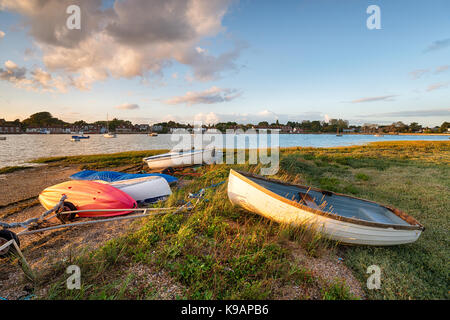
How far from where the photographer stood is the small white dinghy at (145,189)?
23.3 ft

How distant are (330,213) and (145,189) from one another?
613cm

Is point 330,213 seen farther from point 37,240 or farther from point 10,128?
point 10,128

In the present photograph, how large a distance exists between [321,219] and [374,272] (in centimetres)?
133

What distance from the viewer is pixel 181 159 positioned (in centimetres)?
1384

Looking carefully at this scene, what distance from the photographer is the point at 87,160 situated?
707 inches

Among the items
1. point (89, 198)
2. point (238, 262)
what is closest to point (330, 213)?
point (238, 262)

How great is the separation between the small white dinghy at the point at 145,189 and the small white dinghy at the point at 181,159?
5801mm

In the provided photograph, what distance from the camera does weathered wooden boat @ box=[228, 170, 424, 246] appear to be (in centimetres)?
441

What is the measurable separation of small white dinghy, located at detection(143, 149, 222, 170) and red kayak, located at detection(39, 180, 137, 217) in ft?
23.7

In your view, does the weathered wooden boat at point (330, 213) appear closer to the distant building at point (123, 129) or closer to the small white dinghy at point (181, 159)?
the small white dinghy at point (181, 159)
